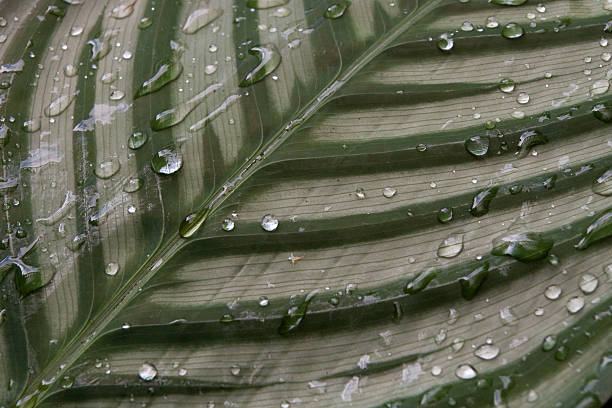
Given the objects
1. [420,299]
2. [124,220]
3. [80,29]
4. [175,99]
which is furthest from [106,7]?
[420,299]

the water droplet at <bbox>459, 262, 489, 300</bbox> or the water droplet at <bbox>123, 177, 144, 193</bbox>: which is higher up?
the water droplet at <bbox>123, 177, 144, 193</bbox>

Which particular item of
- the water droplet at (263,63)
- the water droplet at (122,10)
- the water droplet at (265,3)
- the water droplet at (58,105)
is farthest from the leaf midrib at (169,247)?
the water droplet at (122,10)

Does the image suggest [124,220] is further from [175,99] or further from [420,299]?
[420,299]

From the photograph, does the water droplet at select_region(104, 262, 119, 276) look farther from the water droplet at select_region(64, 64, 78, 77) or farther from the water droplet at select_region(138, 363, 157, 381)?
the water droplet at select_region(64, 64, 78, 77)

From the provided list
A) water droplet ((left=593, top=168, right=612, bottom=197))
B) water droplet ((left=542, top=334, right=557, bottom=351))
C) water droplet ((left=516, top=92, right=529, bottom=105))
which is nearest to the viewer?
water droplet ((left=542, top=334, right=557, bottom=351))

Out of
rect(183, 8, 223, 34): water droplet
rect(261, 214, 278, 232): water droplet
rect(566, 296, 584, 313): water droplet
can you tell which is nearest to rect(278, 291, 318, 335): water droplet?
rect(261, 214, 278, 232): water droplet

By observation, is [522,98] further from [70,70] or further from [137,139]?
[70,70]
